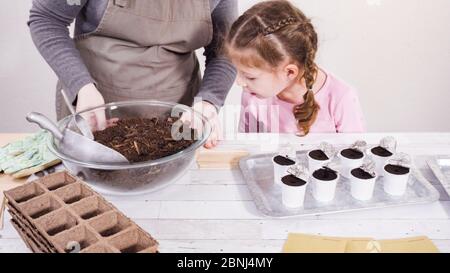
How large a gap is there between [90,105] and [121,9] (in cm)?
33

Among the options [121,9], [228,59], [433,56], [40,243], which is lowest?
[433,56]

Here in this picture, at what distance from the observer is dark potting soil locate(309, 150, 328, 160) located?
54.3 inches

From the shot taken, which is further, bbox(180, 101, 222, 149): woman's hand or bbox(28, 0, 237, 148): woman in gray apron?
bbox(28, 0, 237, 148): woman in gray apron

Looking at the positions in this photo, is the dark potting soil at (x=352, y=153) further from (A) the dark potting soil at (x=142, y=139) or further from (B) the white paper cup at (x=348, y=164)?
(A) the dark potting soil at (x=142, y=139)

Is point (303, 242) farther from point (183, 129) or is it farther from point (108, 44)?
point (108, 44)

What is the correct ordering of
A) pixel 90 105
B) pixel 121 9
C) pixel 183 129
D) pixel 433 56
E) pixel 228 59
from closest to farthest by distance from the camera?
pixel 183 129 < pixel 90 105 < pixel 121 9 < pixel 228 59 < pixel 433 56

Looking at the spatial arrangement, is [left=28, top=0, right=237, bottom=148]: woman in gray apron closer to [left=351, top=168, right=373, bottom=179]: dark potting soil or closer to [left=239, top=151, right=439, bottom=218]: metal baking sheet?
[left=239, top=151, right=439, bottom=218]: metal baking sheet

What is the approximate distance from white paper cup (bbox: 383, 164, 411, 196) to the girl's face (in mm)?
653

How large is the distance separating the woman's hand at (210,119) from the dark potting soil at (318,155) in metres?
0.29

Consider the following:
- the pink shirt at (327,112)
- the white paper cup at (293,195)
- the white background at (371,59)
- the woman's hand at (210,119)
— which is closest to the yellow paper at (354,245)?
the white paper cup at (293,195)

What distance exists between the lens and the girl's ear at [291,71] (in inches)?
72.5

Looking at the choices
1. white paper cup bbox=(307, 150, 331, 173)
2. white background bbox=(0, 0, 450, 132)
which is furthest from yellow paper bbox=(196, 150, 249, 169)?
white background bbox=(0, 0, 450, 132)
